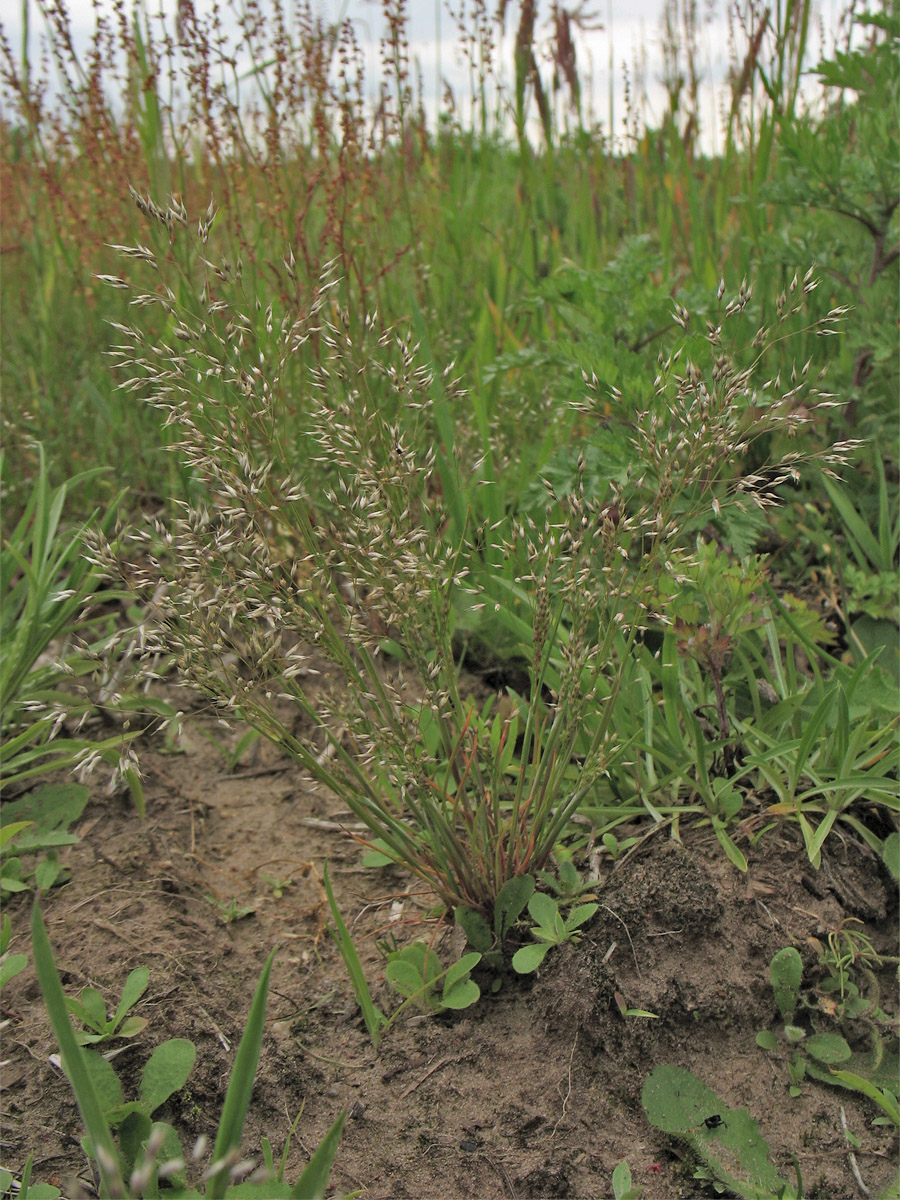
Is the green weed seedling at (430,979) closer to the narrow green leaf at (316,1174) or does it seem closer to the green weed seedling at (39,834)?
the narrow green leaf at (316,1174)

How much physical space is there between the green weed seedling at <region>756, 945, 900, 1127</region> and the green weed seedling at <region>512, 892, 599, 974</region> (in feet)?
1.01

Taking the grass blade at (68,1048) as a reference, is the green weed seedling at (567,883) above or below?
below

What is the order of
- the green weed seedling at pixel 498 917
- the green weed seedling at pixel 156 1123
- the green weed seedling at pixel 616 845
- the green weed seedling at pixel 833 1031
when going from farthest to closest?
the green weed seedling at pixel 616 845 → the green weed seedling at pixel 498 917 → the green weed seedling at pixel 833 1031 → the green weed seedling at pixel 156 1123

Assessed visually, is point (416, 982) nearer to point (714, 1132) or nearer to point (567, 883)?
point (567, 883)

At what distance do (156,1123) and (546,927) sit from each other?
61 cm

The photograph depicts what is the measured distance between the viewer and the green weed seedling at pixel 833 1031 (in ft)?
4.28

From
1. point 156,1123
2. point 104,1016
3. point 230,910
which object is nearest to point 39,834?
point 230,910

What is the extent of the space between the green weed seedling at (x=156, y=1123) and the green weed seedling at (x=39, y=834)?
45 cm

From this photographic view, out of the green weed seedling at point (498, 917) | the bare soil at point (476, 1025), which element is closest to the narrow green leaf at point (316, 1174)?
the bare soil at point (476, 1025)

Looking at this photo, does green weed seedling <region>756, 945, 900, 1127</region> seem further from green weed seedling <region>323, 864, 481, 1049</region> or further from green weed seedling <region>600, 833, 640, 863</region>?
green weed seedling <region>323, 864, 481, 1049</region>

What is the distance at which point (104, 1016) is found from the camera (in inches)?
49.4

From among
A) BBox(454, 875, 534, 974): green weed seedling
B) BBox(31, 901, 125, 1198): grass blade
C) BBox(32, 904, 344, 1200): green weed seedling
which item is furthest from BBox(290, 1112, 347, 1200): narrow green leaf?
BBox(454, 875, 534, 974): green weed seedling

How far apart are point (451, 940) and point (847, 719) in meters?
0.80

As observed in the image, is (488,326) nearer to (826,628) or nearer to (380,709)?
(826,628)
